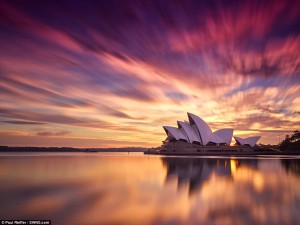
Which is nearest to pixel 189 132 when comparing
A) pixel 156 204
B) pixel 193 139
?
pixel 193 139

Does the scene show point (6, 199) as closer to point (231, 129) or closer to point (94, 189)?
point (94, 189)

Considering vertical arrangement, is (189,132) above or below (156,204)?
above

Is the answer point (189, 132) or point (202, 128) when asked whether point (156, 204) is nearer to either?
point (189, 132)

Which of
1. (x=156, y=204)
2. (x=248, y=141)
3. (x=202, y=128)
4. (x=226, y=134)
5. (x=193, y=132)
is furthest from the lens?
(x=248, y=141)

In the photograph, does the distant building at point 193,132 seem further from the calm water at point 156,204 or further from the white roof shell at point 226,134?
the calm water at point 156,204

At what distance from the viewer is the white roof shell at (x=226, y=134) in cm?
10444

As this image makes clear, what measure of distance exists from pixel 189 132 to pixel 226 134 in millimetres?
20536

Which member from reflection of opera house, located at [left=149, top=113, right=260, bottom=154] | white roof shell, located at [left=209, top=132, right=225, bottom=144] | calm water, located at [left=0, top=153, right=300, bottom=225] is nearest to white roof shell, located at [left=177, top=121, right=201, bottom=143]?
reflection of opera house, located at [left=149, top=113, right=260, bottom=154]

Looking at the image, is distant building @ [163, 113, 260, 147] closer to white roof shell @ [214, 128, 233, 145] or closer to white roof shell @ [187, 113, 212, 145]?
white roof shell @ [187, 113, 212, 145]

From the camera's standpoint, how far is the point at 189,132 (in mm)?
94312

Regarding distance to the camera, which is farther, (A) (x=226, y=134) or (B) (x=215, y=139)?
(A) (x=226, y=134)

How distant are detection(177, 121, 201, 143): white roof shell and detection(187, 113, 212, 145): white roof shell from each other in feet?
6.14

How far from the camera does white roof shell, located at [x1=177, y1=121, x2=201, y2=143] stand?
3701 inches

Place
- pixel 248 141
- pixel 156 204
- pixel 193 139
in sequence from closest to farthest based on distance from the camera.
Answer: pixel 156 204 < pixel 193 139 < pixel 248 141
